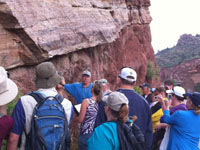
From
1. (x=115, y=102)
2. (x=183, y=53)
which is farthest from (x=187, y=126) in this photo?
(x=183, y=53)

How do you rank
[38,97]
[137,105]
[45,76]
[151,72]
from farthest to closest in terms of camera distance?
[151,72] → [137,105] → [45,76] → [38,97]

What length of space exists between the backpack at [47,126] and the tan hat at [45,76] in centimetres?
14

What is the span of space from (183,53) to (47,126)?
64970mm

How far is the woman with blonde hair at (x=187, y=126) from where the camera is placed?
3.55 meters

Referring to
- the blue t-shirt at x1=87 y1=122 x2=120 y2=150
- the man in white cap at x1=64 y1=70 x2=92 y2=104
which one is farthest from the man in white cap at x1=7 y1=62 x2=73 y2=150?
the man in white cap at x1=64 y1=70 x2=92 y2=104

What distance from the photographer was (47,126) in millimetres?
2520

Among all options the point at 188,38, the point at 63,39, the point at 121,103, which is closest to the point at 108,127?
the point at 121,103

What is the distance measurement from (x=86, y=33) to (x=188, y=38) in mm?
72297

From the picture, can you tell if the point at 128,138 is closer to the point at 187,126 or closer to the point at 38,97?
the point at 38,97

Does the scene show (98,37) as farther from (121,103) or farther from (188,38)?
(188,38)

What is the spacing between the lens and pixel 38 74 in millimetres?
2771

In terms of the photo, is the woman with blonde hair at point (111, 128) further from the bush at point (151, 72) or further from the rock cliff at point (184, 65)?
the rock cliff at point (184, 65)

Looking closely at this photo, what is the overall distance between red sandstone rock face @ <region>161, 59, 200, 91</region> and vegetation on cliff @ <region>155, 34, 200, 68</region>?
6.92 feet

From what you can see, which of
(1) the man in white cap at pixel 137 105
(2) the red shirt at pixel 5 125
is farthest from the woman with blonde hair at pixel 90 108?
(2) the red shirt at pixel 5 125
